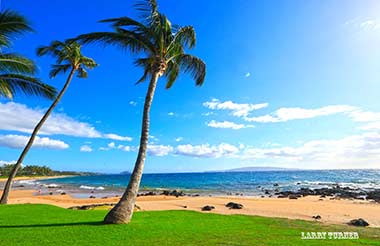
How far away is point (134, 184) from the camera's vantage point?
1059 centimetres

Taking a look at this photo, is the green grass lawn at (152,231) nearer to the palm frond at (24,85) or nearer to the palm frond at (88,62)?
the palm frond at (24,85)

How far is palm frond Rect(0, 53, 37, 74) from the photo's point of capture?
42.7 feet

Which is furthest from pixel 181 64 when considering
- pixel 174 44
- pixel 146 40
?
pixel 146 40

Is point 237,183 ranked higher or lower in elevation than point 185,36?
lower

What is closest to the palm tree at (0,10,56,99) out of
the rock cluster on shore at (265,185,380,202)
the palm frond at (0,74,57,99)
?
the palm frond at (0,74,57,99)

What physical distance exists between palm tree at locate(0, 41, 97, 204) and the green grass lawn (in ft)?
17.0

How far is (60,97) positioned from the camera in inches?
693

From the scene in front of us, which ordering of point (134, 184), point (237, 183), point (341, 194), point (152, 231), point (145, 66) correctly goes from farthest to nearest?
point (237, 183)
point (341, 194)
point (145, 66)
point (134, 184)
point (152, 231)

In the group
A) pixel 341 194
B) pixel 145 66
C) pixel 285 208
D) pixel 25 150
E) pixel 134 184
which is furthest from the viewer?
pixel 341 194

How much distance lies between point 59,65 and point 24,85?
4989 millimetres

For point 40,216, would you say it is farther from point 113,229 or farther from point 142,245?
point 142,245

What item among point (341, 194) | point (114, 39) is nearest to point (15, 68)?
point (114, 39)

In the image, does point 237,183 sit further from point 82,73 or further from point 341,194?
point 82,73

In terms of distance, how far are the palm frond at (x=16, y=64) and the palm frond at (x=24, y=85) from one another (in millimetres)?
766
